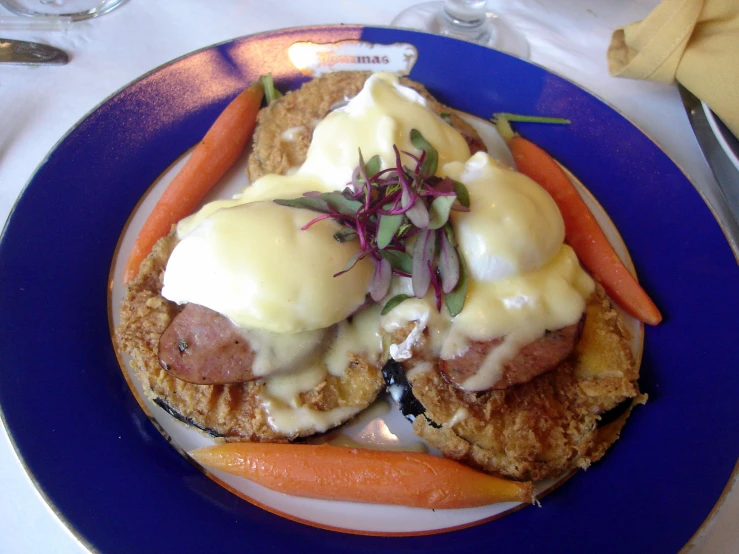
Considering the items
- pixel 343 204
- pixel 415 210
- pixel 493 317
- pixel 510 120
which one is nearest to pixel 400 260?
pixel 415 210

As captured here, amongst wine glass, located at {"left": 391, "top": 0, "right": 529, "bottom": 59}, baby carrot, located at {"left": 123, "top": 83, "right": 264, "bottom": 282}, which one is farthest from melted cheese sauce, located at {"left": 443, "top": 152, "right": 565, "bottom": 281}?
wine glass, located at {"left": 391, "top": 0, "right": 529, "bottom": 59}

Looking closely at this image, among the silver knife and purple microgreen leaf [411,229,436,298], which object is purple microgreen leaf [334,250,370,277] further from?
the silver knife

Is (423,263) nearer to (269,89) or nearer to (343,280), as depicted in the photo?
(343,280)

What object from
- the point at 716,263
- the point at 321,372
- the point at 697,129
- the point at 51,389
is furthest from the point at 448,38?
the point at 51,389

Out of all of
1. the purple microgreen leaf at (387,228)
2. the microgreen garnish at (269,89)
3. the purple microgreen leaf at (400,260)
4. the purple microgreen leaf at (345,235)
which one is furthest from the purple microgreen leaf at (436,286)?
the microgreen garnish at (269,89)

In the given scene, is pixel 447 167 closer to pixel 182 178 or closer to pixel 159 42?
pixel 182 178

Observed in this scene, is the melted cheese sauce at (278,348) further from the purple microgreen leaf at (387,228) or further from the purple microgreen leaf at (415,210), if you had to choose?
the purple microgreen leaf at (415,210)
